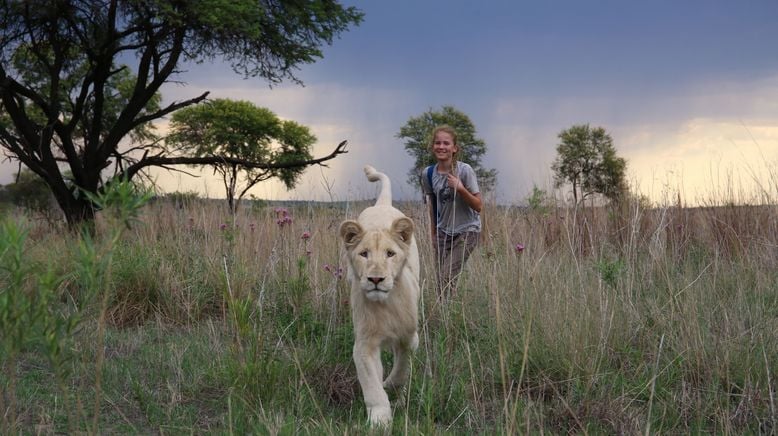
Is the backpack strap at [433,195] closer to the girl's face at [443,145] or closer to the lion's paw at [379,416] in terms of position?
the girl's face at [443,145]

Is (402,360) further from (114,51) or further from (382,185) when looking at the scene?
(114,51)

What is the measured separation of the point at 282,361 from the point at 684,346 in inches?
104

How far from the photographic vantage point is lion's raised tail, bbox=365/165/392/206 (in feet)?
19.4

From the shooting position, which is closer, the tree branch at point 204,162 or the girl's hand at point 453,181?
the girl's hand at point 453,181

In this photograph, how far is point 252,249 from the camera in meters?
8.36

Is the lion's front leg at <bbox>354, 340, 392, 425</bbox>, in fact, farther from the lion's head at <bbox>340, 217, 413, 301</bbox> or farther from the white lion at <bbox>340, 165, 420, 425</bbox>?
the lion's head at <bbox>340, 217, 413, 301</bbox>

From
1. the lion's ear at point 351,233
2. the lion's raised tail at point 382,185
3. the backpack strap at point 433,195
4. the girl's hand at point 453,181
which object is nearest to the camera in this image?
the lion's ear at point 351,233

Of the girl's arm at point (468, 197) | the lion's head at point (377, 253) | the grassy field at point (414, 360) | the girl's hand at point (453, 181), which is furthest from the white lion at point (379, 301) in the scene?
the girl's arm at point (468, 197)

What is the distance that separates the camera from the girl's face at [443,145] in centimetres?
673

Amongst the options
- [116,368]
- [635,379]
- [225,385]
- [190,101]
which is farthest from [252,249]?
[190,101]

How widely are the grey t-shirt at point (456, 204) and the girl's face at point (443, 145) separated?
0.19 meters

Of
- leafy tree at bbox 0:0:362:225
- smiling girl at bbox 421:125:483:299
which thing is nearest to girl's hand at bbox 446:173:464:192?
smiling girl at bbox 421:125:483:299

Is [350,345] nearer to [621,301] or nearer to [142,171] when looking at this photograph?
[621,301]

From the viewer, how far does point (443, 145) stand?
6730 millimetres
